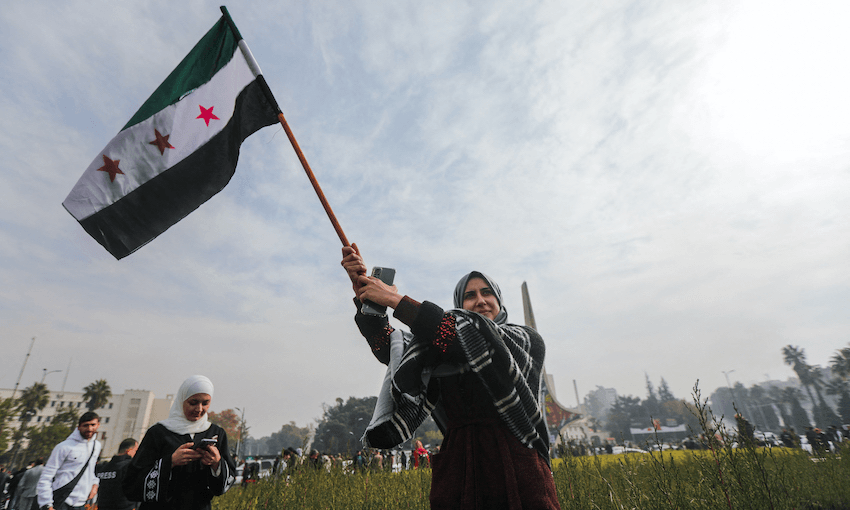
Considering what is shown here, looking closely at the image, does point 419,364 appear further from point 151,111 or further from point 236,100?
point 151,111

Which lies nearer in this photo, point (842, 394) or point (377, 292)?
point (377, 292)

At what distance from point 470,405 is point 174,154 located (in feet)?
9.36

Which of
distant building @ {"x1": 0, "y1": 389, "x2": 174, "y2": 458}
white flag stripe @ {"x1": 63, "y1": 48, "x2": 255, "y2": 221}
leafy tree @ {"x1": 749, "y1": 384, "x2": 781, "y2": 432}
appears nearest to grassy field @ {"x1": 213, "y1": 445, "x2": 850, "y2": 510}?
white flag stripe @ {"x1": 63, "y1": 48, "x2": 255, "y2": 221}

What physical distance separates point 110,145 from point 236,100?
3.23ft

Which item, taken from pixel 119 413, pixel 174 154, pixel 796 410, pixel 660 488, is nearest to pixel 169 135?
pixel 174 154

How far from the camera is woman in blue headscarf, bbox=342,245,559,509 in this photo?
59.2 inches

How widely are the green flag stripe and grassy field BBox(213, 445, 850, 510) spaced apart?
3.61 meters

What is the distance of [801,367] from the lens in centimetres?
6250

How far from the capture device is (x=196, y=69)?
10.8ft

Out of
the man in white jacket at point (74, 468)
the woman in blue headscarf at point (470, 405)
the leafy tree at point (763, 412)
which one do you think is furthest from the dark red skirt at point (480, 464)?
the leafy tree at point (763, 412)

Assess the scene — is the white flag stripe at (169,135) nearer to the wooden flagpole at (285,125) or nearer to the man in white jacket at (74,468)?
the wooden flagpole at (285,125)

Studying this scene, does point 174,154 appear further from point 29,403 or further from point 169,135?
point 29,403

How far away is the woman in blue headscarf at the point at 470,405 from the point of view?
1504mm

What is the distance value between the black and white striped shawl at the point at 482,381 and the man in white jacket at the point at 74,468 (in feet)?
16.3
